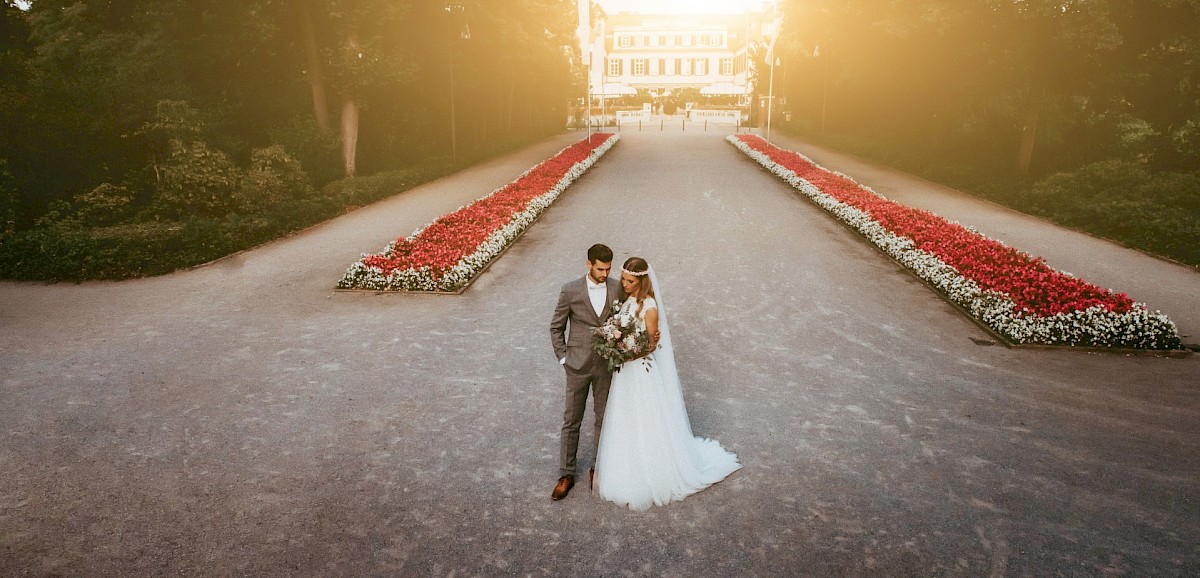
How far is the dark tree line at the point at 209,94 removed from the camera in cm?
1652

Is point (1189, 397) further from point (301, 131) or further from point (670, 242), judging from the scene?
point (301, 131)

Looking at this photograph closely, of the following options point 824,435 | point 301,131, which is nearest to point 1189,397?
point 824,435

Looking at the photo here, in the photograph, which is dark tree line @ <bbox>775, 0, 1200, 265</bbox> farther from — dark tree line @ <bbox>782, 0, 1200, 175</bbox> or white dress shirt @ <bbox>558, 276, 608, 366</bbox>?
white dress shirt @ <bbox>558, 276, 608, 366</bbox>

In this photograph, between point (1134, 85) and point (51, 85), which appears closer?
point (51, 85)

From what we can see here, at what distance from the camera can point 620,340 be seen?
182 inches

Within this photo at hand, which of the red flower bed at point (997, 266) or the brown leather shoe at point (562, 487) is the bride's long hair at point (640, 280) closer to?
the brown leather shoe at point (562, 487)

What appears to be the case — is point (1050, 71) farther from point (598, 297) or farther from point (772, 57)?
point (598, 297)

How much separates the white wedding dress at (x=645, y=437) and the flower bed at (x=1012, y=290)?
583 centimetres

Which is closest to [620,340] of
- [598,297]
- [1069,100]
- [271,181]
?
[598,297]

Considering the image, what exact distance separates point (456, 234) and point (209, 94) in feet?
51.1

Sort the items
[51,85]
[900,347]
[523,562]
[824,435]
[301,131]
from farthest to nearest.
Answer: [301,131] → [51,85] → [900,347] → [824,435] → [523,562]

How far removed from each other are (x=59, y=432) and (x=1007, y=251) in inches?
509

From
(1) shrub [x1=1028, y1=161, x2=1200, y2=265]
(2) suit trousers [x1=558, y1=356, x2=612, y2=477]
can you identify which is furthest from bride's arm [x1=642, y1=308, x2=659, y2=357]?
(1) shrub [x1=1028, y1=161, x2=1200, y2=265]

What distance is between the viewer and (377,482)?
5.31 m
